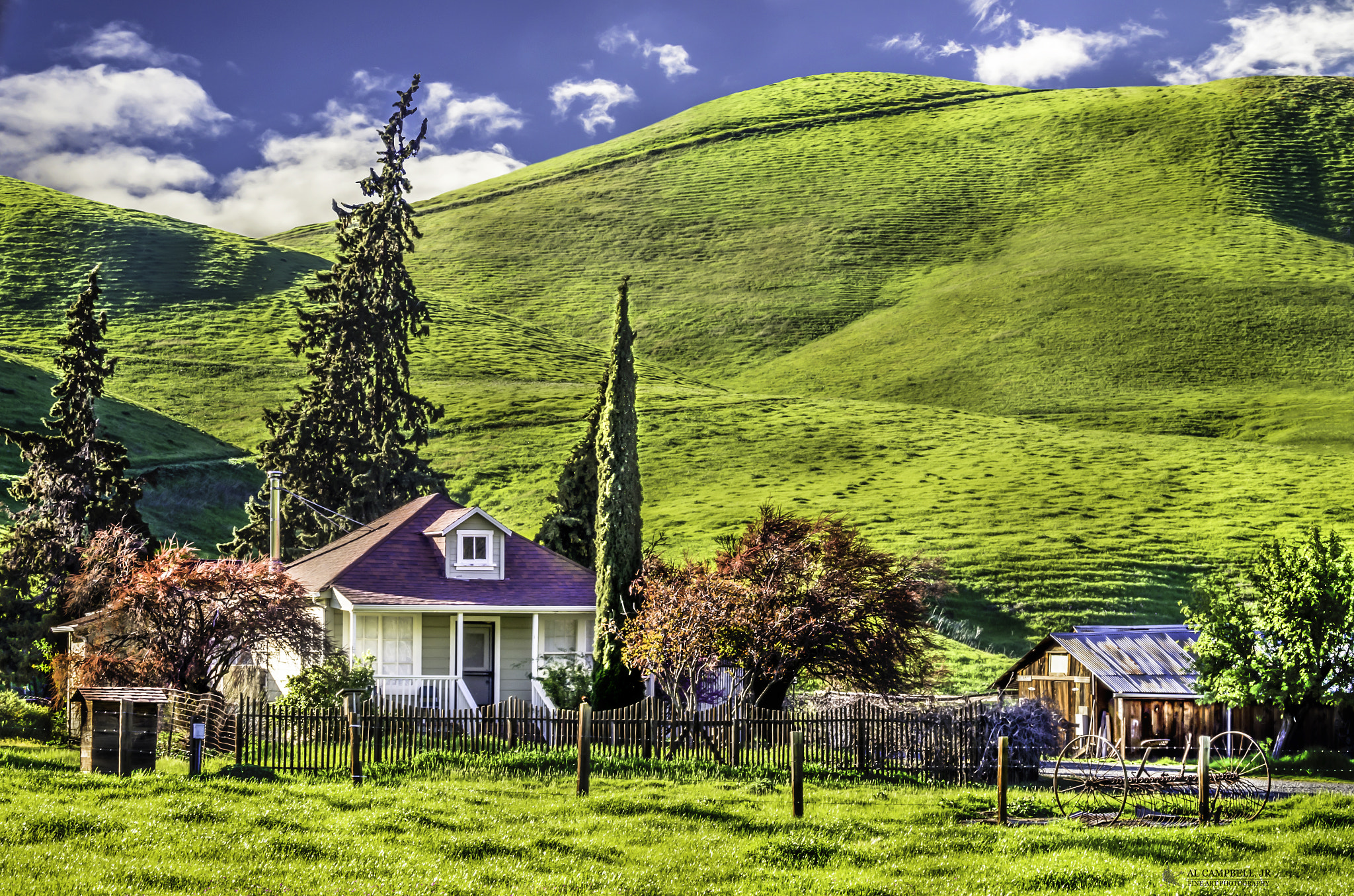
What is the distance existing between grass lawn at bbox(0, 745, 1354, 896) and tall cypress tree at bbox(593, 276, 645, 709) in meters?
9.62

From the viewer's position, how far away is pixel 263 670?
34156mm

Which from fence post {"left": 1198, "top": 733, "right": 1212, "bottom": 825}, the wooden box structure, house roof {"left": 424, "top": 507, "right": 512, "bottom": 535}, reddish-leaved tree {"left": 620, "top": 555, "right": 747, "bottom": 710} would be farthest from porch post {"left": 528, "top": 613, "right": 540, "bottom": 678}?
fence post {"left": 1198, "top": 733, "right": 1212, "bottom": 825}

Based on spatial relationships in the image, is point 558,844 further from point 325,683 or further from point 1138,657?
point 1138,657

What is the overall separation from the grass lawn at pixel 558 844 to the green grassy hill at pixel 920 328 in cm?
4404

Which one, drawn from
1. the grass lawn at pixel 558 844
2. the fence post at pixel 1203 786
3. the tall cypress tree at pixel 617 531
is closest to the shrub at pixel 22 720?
the grass lawn at pixel 558 844

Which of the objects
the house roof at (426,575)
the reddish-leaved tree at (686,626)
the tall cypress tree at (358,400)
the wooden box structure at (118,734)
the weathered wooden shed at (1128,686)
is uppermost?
the tall cypress tree at (358,400)

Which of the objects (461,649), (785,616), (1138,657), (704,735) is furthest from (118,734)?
(1138,657)

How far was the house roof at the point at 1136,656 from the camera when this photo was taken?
39219 mm

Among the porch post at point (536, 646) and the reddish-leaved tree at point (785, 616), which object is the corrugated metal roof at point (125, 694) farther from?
the porch post at point (536, 646)

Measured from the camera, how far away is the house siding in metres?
33.8

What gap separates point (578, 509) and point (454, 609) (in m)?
16.4

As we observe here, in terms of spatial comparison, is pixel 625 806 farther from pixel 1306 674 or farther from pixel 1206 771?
pixel 1306 674

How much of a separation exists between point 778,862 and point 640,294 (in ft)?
480

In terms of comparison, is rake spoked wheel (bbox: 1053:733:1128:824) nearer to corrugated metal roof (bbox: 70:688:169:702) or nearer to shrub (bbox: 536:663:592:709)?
shrub (bbox: 536:663:592:709)
